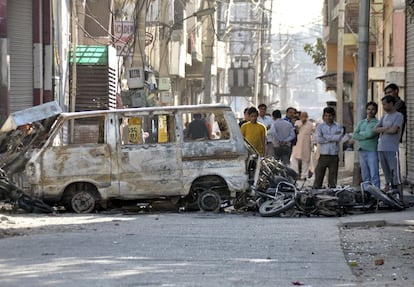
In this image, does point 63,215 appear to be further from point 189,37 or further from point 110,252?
point 189,37

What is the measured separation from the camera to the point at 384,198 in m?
15.4

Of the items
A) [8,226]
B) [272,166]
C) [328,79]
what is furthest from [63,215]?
[328,79]

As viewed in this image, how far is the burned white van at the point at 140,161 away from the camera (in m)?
16.0

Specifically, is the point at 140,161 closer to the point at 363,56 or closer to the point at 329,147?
the point at 329,147

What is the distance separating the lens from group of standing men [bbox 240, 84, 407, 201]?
16.5 meters

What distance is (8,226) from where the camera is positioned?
1345 cm

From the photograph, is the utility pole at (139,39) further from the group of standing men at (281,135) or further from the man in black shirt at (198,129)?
the man in black shirt at (198,129)

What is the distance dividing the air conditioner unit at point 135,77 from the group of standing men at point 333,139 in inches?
158

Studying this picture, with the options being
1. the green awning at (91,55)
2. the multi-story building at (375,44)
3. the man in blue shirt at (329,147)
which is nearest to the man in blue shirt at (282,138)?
the multi-story building at (375,44)

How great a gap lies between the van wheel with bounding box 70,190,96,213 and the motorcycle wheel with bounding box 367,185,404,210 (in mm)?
4060

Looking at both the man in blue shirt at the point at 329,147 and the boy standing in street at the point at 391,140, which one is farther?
the man in blue shirt at the point at 329,147

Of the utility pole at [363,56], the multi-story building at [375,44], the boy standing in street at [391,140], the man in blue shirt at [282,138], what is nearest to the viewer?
the boy standing in street at [391,140]

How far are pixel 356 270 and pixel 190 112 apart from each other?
6.76m

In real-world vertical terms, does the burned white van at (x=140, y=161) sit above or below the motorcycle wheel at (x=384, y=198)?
above
